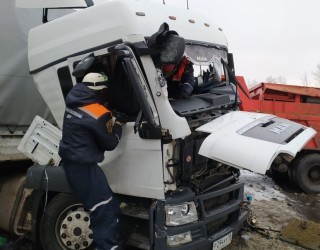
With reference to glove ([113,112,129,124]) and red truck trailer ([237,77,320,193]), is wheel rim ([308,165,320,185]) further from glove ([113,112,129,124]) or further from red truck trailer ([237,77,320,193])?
glove ([113,112,129,124])

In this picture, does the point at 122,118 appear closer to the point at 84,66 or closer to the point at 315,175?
the point at 84,66

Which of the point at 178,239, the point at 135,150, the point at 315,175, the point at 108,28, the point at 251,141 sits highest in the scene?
the point at 108,28

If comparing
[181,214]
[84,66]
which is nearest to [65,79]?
[84,66]

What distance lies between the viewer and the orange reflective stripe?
284 centimetres

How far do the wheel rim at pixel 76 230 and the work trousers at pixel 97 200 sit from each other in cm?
30

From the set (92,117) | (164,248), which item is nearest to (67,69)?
(92,117)

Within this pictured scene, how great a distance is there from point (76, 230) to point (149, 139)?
4.28 feet

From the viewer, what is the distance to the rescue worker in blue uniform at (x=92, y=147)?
2.87 m

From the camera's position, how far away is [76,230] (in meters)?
3.27

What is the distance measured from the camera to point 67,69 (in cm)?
336

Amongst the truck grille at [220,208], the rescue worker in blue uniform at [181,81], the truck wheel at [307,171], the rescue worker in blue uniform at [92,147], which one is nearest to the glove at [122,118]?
the rescue worker in blue uniform at [92,147]

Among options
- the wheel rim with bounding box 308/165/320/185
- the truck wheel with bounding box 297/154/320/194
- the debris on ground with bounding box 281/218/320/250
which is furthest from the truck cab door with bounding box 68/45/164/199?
the wheel rim with bounding box 308/165/320/185

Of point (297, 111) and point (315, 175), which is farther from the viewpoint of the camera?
point (297, 111)

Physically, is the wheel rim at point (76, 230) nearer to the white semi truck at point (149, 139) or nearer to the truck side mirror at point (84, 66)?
the white semi truck at point (149, 139)
